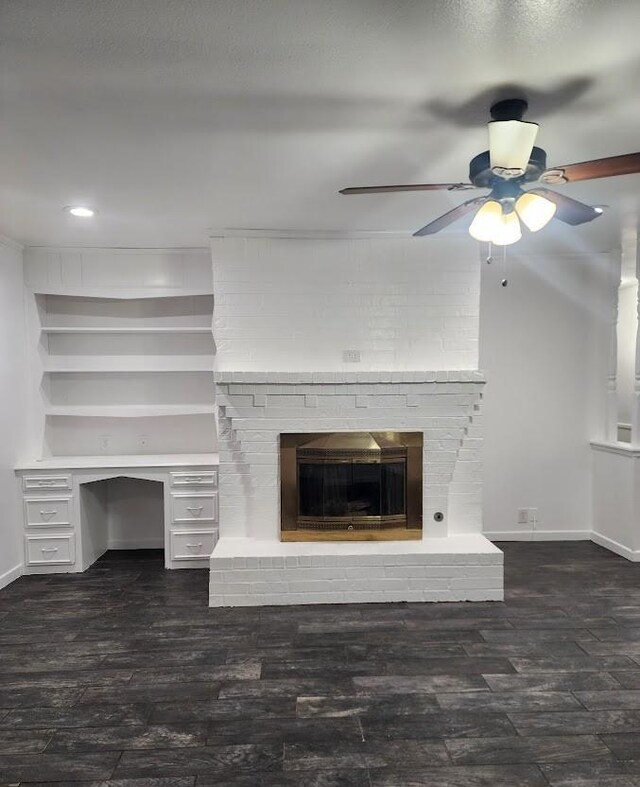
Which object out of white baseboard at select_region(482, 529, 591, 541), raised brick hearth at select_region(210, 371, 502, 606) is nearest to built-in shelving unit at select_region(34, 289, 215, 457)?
raised brick hearth at select_region(210, 371, 502, 606)

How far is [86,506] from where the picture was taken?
394 centimetres

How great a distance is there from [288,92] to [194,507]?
297 centimetres

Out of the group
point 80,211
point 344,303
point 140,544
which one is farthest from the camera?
point 140,544

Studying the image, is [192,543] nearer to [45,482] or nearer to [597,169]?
[45,482]

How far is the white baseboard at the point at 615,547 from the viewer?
396 centimetres

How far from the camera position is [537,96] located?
1.79 m

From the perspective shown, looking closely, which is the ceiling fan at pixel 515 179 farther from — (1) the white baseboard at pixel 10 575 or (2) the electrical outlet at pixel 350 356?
(1) the white baseboard at pixel 10 575

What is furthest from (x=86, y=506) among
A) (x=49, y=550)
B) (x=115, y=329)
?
(x=115, y=329)

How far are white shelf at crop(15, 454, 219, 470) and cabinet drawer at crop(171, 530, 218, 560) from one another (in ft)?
1.73

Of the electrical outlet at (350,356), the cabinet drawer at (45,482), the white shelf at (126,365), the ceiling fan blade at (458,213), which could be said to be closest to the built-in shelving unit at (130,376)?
the white shelf at (126,365)

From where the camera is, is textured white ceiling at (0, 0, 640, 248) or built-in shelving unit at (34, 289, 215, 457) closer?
textured white ceiling at (0, 0, 640, 248)

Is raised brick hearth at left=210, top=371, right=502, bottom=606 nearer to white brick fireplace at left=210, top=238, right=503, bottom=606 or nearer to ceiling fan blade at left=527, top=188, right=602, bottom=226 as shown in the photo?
white brick fireplace at left=210, top=238, right=503, bottom=606

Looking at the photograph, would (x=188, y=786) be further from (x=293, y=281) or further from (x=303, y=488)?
(x=293, y=281)

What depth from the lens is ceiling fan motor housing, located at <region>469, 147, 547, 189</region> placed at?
6.24 ft
